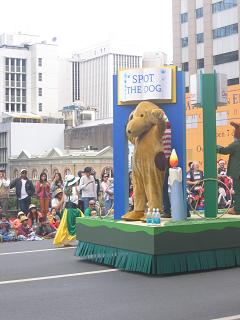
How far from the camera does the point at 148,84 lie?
9656 millimetres

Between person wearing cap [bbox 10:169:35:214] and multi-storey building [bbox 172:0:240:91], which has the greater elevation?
multi-storey building [bbox 172:0:240:91]

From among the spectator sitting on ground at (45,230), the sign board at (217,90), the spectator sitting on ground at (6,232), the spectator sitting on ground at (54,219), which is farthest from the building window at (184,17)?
the sign board at (217,90)

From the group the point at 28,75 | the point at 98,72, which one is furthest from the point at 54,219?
the point at 98,72

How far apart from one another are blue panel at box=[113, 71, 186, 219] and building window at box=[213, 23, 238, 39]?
143 ft

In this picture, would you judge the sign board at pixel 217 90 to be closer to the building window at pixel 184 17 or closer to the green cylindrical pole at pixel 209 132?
the green cylindrical pole at pixel 209 132

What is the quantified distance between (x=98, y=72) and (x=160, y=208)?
127871mm

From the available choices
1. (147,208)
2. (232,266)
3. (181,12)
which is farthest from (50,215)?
(181,12)

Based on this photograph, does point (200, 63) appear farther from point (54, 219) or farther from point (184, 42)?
point (54, 219)

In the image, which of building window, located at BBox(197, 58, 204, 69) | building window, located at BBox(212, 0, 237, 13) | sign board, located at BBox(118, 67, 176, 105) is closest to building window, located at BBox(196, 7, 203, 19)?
building window, located at BBox(212, 0, 237, 13)

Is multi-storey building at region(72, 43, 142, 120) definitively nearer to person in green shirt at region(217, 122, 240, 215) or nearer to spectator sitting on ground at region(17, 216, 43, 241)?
spectator sitting on ground at region(17, 216, 43, 241)

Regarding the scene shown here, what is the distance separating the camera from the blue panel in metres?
9.77

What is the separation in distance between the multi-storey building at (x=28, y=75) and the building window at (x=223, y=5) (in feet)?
191

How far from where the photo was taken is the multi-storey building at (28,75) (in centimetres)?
10844

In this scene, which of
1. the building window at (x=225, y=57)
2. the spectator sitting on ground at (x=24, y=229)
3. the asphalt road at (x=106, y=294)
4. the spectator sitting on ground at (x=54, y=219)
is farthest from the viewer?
the building window at (x=225, y=57)
